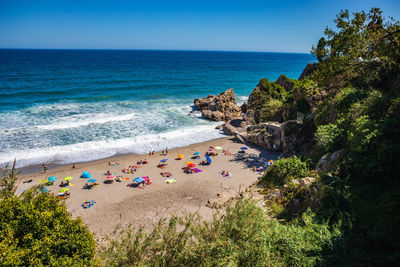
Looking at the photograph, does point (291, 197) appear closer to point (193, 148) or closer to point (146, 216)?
point (146, 216)

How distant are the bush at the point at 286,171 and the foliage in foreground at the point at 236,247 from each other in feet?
18.0

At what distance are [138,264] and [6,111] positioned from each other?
3715 centimetres

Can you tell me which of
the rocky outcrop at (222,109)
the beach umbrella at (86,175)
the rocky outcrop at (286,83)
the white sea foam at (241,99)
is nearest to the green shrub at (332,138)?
the beach umbrella at (86,175)

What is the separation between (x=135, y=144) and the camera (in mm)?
24172

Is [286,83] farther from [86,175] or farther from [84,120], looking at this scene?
[84,120]

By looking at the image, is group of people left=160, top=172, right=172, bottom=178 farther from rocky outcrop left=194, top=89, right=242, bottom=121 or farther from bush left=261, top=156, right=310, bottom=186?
rocky outcrop left=194, top=89, right=242, bottom=121

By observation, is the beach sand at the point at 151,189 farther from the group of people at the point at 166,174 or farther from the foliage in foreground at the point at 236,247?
the foliage in foreground at the point at 236,247

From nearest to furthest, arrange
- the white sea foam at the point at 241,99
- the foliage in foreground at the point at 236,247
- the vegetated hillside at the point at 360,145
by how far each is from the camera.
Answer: the vegetated hillside at the point at 360,145
the foliage in foreground at the point at 236,247
the white sea foam at the point at 241,99

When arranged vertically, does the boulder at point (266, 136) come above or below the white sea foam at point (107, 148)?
above

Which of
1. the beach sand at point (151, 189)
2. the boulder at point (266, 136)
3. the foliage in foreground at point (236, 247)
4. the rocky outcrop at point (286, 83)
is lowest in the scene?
the beach sand at point (151, 189)

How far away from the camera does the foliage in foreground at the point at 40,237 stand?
566cm

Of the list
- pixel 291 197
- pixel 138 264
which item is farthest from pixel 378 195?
pixel 138 264

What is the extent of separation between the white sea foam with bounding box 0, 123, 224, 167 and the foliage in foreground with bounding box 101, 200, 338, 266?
54.7ft

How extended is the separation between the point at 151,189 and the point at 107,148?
9335mm
